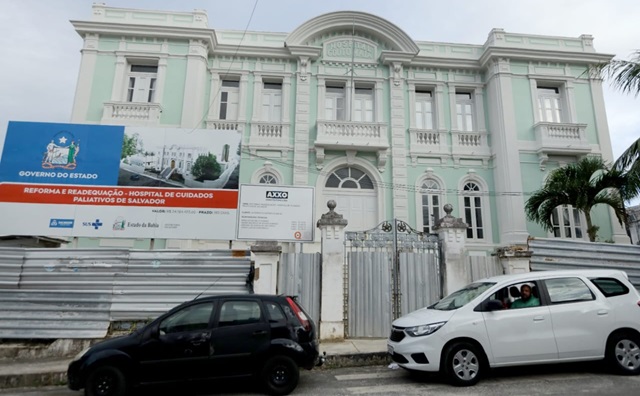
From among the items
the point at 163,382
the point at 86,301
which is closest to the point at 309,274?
the point at 163,382

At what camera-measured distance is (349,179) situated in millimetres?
14188

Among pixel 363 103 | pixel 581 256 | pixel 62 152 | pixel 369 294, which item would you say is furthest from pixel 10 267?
pixel 581 256

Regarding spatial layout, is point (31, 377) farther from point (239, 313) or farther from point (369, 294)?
point (369, 294)

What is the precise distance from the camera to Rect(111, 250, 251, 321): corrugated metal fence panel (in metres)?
7.67

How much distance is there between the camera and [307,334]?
5.29 meters

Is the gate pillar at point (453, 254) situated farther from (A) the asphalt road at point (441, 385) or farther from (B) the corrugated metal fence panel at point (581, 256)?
(A) the asphalt road at point (441, 385)

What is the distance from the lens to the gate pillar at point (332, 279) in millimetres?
7855

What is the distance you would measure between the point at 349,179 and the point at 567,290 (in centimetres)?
906

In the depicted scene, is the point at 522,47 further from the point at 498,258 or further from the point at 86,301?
the point at 86,301

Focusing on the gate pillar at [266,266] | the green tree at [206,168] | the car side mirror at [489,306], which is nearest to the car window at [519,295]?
the car side mirror at [489,306]

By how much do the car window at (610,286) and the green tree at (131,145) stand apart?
9878 millimetres

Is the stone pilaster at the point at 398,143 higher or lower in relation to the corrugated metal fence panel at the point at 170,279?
higher

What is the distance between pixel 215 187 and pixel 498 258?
6.87 meters

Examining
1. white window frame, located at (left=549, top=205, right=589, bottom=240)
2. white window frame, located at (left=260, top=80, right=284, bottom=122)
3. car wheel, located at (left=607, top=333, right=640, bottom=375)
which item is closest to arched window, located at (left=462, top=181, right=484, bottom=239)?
white window frame, located at (left=549, top=205, right=589, bottom=240)
